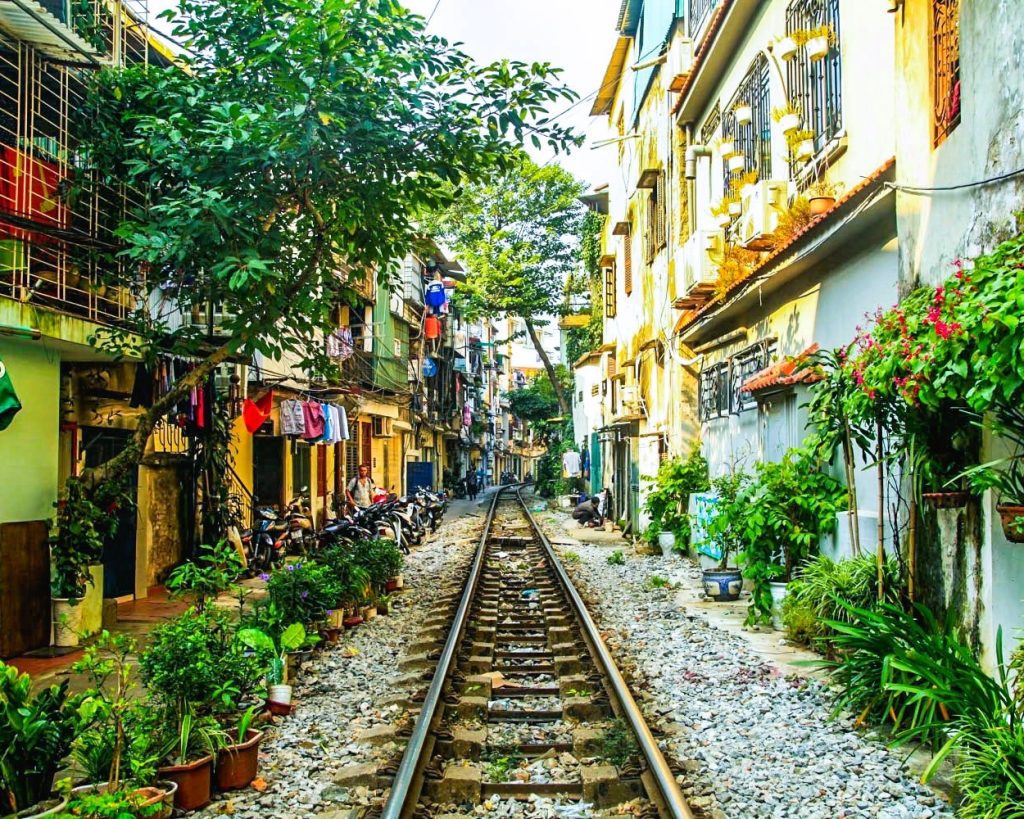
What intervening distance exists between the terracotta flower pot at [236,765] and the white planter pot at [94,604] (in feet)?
14.2

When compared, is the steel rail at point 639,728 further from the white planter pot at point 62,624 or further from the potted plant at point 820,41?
the potted plant at point 820,41

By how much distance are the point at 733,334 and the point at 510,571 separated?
207 inches

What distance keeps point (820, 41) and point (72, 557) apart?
8.82m

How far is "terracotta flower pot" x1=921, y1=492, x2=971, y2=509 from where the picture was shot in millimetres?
4957

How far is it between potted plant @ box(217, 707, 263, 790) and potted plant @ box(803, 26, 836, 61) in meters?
7.90

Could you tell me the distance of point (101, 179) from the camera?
9.41 metres

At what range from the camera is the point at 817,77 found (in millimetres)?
9375

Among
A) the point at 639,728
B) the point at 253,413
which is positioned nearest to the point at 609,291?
the point at 253,413

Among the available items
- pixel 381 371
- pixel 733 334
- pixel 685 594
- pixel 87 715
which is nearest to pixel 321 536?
pixel 685 594

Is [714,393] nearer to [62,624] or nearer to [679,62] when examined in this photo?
[679,62]

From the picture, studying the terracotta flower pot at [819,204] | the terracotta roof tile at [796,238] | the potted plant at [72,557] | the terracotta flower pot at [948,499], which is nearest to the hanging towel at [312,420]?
the terracotta roof tile at [796,238]

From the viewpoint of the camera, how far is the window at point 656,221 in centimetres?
1665

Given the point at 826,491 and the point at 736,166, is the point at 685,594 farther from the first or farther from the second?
the point at 736,166

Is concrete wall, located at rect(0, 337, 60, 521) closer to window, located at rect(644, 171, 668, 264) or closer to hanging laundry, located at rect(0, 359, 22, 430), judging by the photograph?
hanging laundry, located at rect(0, 359, 22, 430)
